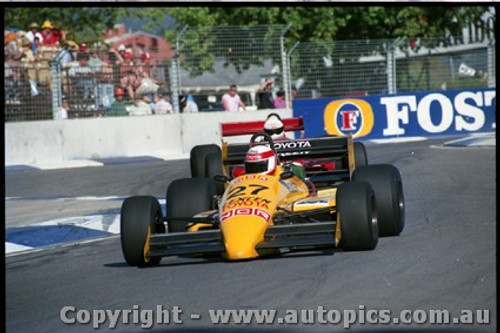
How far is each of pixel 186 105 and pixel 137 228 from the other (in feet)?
47.3

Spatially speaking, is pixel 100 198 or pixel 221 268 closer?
pixel 221 268

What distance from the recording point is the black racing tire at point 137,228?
9016 millimetres

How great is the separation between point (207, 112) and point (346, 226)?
14433 mm

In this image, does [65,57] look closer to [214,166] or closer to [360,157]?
[214,166]

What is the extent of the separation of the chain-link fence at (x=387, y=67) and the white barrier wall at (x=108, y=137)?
2322 mm

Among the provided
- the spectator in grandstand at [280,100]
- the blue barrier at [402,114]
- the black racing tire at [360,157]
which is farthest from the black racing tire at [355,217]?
the spectator in grandstand at [280,100]

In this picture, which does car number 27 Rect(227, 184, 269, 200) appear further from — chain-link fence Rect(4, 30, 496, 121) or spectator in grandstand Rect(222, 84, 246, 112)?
spectator in grandstand Rect(222, 84, 246, 112)

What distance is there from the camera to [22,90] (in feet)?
69.8

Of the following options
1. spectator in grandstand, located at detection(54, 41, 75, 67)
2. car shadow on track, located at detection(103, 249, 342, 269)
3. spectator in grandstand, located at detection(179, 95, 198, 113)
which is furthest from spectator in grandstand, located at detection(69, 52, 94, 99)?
car shadow on track, located at detection(103, 249, 342, 269)

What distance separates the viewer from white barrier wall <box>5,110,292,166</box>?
21156 mm

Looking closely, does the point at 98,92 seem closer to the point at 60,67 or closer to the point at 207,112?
the point at 60,67

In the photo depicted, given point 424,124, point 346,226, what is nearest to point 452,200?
point 346,226

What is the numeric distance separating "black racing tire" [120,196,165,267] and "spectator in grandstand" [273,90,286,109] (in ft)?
50.3

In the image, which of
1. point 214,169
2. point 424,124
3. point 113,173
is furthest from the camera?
point 424,124
